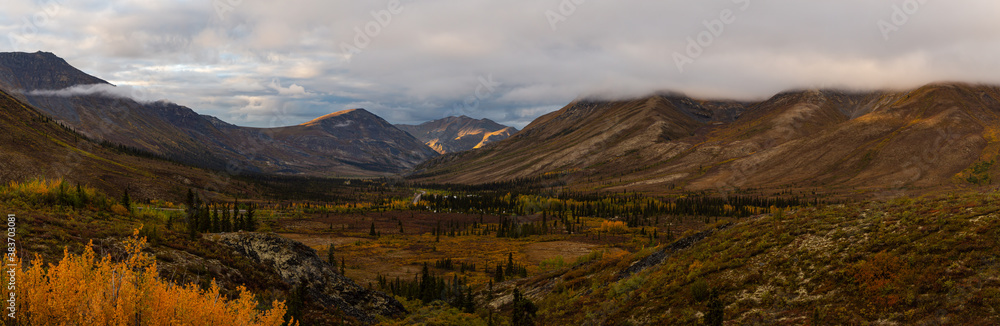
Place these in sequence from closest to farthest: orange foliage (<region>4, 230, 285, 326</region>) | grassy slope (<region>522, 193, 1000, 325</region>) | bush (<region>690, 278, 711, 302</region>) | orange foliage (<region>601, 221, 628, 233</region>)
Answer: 1. orange foliage (<region>4, 230, 285, 326</region>)
2. grassy slope (<region>522, 193, 1000, 325</region>)
3. bush (<region>690, 278, 711, 302</region>)
4. orange foliage (<region>601, 221, 628, 233</region>)

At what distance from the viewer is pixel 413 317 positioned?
3712 centimetres

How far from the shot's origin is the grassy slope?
15.5 metres

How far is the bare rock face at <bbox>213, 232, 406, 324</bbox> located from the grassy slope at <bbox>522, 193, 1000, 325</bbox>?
1381 cm

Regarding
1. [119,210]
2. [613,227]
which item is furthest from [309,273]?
[613,227]

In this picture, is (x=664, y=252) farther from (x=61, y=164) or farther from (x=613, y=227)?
(x=61, y=164)

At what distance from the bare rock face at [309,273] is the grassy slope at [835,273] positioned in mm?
13812

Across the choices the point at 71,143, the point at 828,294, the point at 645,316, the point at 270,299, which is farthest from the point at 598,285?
the point at 71,143

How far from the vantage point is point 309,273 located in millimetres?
32781

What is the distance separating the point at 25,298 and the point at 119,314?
2850mm

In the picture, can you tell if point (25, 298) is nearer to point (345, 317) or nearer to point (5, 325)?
point (5, 325)

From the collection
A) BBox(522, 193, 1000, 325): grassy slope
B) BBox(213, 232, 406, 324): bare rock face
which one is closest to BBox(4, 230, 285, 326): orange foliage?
BBox(213, 232, 406, 324): bare rock face

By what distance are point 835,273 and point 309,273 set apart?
32.0m

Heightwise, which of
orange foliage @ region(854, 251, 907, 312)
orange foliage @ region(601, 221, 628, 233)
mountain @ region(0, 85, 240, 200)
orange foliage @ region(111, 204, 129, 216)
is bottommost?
orange foliage @ region(601, 221, 628, 233)

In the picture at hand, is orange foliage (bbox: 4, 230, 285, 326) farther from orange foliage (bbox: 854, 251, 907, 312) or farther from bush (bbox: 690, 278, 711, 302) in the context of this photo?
orange foliage (bbox: 854, 251, 907, 312)
